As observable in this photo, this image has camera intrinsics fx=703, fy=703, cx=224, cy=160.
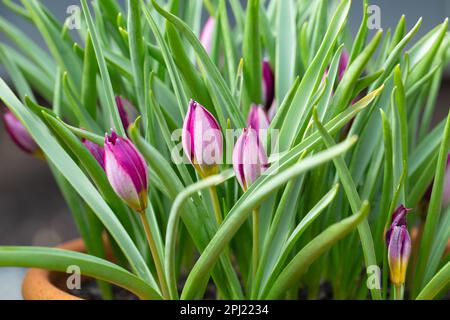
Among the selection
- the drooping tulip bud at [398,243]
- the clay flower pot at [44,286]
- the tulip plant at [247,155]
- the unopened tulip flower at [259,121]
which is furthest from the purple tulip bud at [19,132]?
the drooping tulip bud at [398,243]

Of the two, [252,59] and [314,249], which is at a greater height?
[252,59]

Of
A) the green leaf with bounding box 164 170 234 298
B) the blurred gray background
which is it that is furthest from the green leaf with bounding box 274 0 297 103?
the blurred gray background

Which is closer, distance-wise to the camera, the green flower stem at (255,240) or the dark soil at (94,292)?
the green flower stem at (255,240)

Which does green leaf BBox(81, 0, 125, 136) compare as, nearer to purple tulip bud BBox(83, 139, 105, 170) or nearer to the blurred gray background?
purple tulip bud BBox(83, 139, 105, 170)

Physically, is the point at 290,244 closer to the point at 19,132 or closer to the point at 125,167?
the point at 125,167

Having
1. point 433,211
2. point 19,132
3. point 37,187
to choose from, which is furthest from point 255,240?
point 37,187

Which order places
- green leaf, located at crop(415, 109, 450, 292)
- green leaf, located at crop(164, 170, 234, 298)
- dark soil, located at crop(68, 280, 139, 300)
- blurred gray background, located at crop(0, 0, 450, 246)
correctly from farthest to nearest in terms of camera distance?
1. blurred gray background, located at crop(0, 0, 450, 246)
2. dark soil, located at crop(68, 280, 139, 300)
3. green leaf, located at crop(415, 109, 450, 292)
4. green leaf, located at crop(164, 170, 234, 298)

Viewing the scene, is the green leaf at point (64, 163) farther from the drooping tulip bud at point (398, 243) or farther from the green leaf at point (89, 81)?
the drooping tulip bud at point (398, 243)
